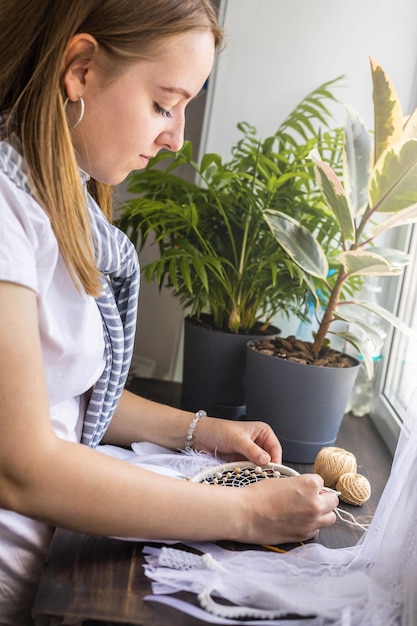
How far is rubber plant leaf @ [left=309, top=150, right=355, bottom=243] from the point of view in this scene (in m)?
1.28

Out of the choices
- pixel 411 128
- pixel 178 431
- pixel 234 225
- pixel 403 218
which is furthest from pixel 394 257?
pixel 178 431

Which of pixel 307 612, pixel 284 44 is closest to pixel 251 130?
pixel 284 44

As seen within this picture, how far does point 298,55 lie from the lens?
5.64ft

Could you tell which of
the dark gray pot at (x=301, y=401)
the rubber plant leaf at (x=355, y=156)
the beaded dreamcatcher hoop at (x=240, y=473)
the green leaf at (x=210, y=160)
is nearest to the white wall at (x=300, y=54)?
the green leaf at (x=210, y=160)

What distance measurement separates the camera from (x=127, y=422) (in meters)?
1.20

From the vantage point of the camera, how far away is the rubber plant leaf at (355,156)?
4.25ft

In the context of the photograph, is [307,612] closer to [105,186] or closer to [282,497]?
[282,497]

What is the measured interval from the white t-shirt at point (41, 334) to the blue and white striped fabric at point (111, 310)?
6 cm

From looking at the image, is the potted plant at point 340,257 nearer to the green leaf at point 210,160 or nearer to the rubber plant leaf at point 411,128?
the rubber plant leaf at point 411,128

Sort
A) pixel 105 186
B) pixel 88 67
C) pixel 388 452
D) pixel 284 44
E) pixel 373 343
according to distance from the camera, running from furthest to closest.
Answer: pixel 284 44
pixel 388 452
pixel 373 343
pixel 105 186
pixel 88 67

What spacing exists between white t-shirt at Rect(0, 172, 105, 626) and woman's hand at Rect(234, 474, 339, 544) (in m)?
0.24

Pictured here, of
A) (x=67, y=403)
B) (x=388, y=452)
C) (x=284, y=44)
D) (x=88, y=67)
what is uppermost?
(x=284, y=44)

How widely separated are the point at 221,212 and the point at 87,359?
0.63 metres

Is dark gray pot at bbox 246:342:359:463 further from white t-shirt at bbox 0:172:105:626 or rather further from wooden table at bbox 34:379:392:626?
white t-shirt at bbox 0:172:105:626
